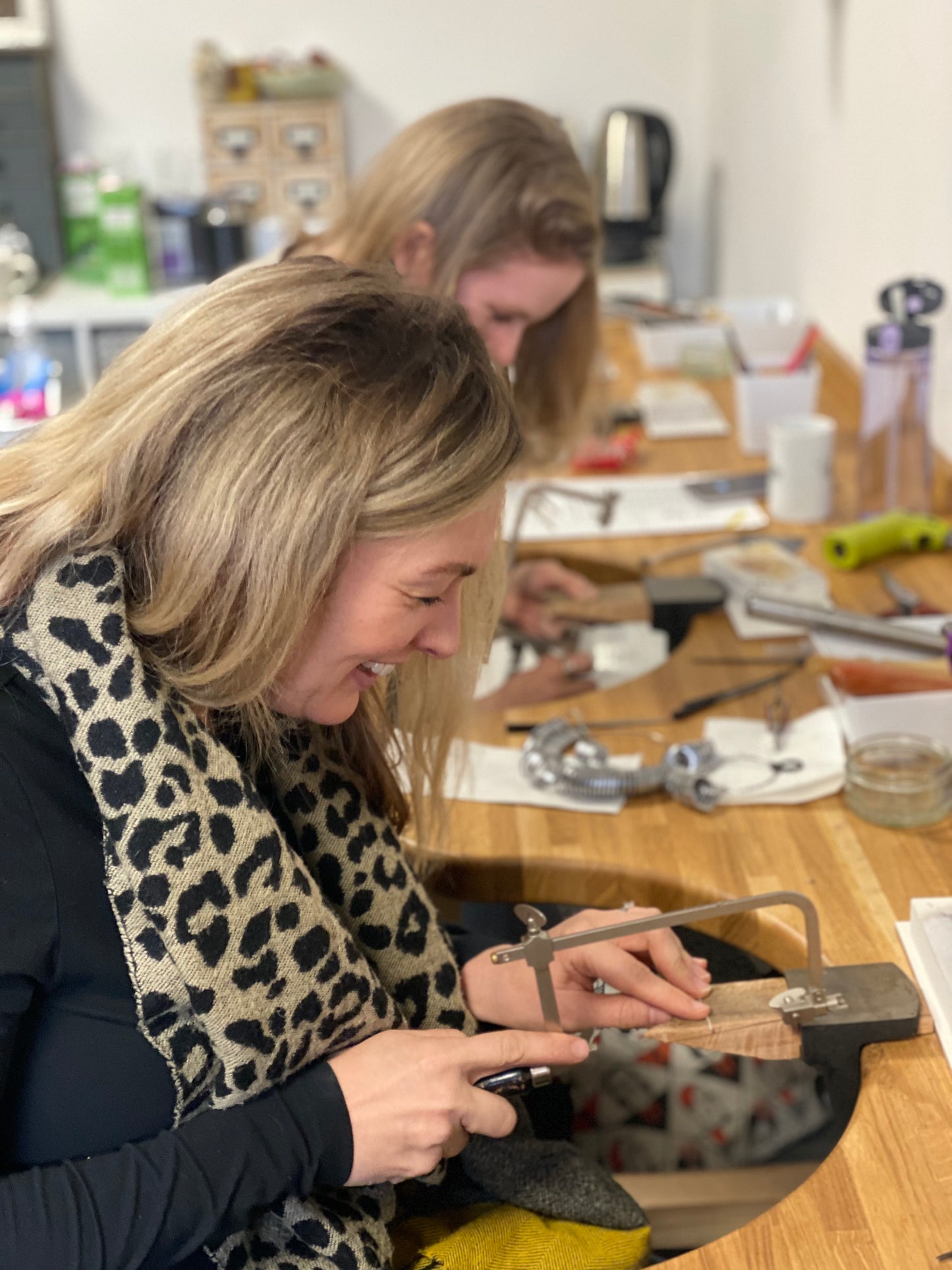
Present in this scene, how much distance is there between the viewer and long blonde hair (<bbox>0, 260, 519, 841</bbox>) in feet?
2.99

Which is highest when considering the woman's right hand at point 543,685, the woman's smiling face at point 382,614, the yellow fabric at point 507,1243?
the woman's smiling face at point 382,614

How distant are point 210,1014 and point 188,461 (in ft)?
1.21

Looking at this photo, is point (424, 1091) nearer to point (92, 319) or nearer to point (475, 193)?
point (475, 193)

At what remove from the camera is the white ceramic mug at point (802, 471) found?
2156 millimetres

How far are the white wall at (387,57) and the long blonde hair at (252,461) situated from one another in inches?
157

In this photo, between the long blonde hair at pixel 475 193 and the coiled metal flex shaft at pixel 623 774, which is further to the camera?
the long blonde hair at pixel 475 193

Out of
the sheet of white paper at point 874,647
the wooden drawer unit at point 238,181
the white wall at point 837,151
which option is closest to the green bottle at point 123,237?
the wooden drawer unit at point 238,181

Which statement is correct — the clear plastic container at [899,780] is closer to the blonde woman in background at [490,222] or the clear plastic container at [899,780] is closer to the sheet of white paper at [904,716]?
the sheet of white paper at [904,716]

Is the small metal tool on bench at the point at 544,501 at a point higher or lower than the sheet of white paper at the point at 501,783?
higher

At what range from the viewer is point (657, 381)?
2.96m

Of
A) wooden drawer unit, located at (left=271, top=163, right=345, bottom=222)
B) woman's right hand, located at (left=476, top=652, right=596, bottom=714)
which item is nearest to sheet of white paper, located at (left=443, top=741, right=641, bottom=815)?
woman's right hand, located at (left=476, top=652, right=596, bottom=714)

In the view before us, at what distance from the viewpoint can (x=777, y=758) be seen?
150 cm

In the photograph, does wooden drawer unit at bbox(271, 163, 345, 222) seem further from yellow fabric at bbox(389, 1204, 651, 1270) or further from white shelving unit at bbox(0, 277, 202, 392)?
yellow fabric at bbox(389, 1204, 651, 1270)

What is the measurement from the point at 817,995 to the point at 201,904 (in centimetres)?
49
